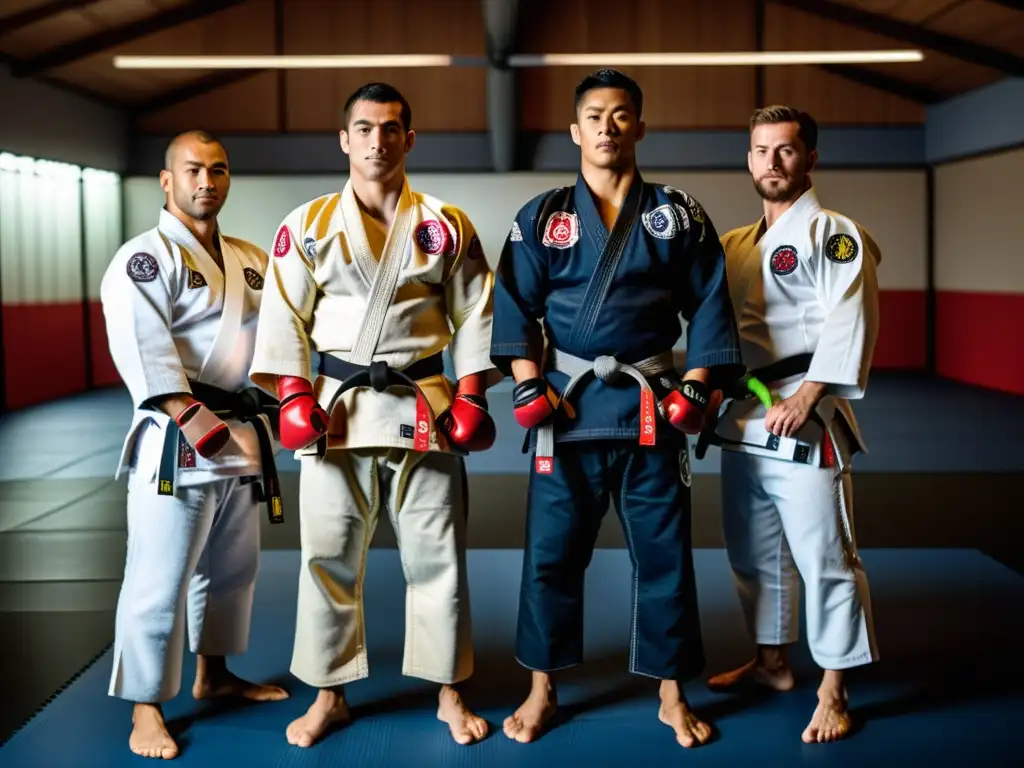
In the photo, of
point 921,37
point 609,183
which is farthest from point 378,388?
point 921,37

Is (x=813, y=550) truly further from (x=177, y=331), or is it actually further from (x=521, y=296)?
(x=177, y=331)

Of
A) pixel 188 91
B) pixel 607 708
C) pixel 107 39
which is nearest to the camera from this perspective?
pixel 607 708

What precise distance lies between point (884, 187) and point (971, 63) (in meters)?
2.17

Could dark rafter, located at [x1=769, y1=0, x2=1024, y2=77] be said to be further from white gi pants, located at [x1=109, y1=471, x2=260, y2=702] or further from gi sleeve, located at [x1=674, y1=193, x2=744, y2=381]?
white gi pants, located at [x1=109, y1=471, x2=260, y2=702]

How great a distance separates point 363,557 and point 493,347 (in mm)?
636

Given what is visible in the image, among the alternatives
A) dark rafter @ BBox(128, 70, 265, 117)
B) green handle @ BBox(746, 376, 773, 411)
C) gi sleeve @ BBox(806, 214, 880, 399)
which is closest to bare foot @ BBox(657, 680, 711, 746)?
green handle @ BBox(746, 376, 773, 411)

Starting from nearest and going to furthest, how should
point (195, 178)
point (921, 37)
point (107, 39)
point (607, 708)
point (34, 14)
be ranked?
point (195, 178) < point (607, 708) < point (34, 14) < point (107, 39) < point (921, 37)

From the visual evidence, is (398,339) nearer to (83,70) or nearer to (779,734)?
(779,734)

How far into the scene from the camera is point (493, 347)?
8.57 ft

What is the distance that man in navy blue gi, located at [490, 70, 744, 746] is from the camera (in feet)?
8.38

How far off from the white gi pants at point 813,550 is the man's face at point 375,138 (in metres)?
1.23

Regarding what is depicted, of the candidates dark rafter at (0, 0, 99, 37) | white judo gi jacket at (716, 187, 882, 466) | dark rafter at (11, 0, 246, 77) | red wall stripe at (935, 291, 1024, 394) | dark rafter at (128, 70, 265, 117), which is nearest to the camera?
white judo gi jacket at (716, 187, 882, 466)

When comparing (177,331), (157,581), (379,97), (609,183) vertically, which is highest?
(379,97)

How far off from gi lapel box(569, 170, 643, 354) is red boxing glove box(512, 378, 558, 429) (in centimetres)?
15
